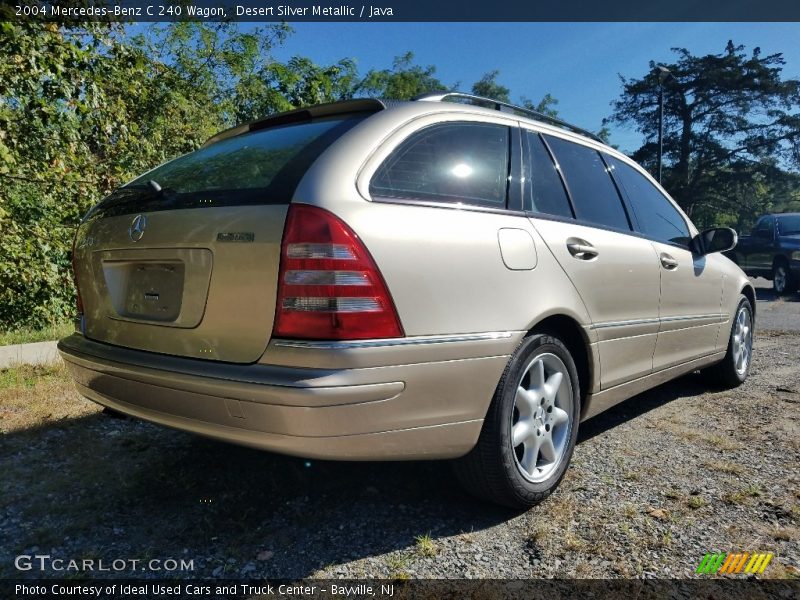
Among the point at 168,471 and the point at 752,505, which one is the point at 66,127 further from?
the point at 752,505

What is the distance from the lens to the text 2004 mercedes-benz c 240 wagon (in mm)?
1890

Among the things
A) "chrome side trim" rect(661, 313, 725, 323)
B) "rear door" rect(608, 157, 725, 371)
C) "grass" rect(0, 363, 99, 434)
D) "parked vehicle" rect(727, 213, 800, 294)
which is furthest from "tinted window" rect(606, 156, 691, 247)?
"parked vehicle" rect(727, 213, 800, 294)

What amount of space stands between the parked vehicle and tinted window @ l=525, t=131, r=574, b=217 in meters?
12.1

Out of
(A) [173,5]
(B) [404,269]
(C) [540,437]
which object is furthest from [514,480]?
(A) [173,5]

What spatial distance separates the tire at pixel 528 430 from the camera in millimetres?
2260

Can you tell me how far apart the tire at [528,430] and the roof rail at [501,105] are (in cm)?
113

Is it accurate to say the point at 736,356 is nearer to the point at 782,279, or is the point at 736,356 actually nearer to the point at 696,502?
the point at 696,502

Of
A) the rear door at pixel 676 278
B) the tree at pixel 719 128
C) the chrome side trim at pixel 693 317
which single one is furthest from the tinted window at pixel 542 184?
the tree at pixel 719 128

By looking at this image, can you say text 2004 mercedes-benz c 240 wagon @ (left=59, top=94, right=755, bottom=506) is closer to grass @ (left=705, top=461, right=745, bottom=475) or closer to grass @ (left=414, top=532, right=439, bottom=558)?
grass @ (left=414, top=532, right=439, bottom=558)

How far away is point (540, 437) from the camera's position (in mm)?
2525

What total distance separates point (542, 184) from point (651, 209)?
1.36 meters

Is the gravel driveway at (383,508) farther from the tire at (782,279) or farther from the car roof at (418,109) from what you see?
the tire at (782,279)

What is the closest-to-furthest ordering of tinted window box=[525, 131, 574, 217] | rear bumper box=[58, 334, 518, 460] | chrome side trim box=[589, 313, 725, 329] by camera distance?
1. rear bumper box=[58, 334, 518, 460]
2. tinted window box=[525, 131, 574, 217]
3. chrome side trim box=[589, 313, 725, 329]

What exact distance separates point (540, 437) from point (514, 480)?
0.29m
